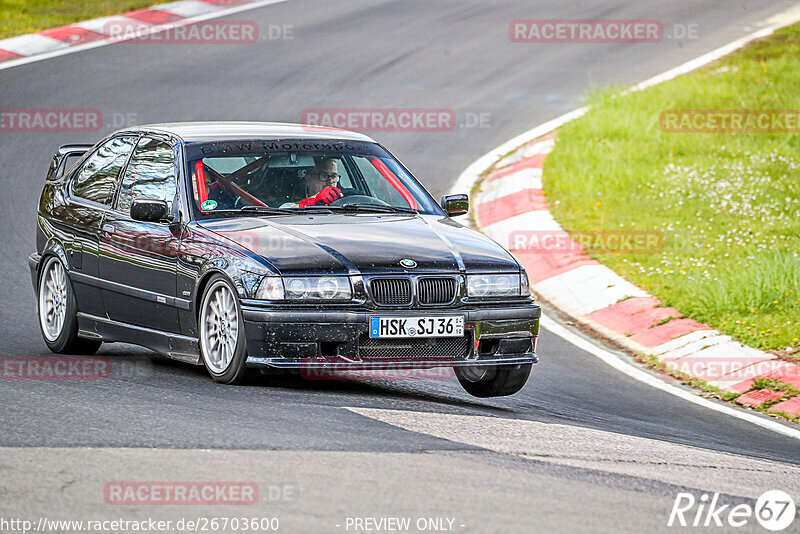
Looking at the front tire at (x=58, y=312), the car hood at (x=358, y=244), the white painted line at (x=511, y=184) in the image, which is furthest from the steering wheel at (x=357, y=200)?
the white painted line at (x=511, y=184)

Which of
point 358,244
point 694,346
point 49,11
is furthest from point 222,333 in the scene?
point 49,11

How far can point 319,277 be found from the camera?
24.9 ft

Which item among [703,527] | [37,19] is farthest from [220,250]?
[37,19]

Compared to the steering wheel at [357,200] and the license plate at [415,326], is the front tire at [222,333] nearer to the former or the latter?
the license plate at [415,326]

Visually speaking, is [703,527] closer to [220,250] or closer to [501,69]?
[220,250]

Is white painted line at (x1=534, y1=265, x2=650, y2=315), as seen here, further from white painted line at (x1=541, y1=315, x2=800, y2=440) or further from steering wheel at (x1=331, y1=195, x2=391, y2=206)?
A: steering wheel at (x1=331, y1=195, x2=391, y2=206)

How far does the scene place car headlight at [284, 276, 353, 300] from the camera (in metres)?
7.57

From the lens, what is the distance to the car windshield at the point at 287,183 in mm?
8500

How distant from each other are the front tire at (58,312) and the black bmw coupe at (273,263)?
0.05 feet

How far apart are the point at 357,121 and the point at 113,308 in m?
10.3

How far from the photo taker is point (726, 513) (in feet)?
18.5

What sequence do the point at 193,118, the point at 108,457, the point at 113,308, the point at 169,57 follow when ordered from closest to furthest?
the point at 108,457
the point at 113,308
the point at 193,118
the point at 169,57

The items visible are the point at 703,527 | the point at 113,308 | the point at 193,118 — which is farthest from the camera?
the point at 193,118

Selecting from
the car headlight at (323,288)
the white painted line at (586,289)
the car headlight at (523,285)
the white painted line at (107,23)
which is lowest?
the white painted line at (586,289)
